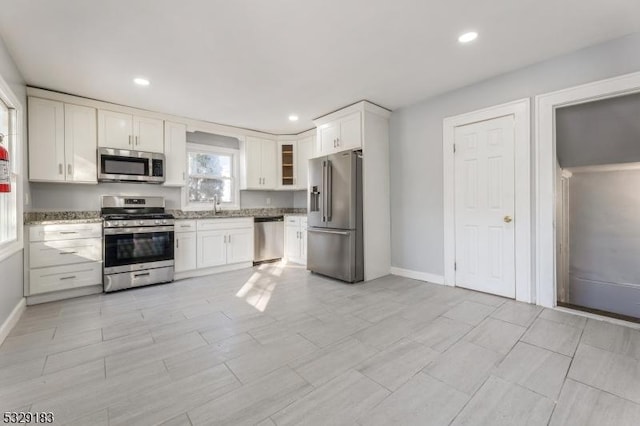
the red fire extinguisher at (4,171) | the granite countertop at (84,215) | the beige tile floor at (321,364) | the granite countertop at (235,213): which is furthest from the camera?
the granite countertop at (235,213)

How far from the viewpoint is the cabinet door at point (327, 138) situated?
4215mm

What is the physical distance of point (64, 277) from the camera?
3.22m

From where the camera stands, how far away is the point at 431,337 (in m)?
2.22

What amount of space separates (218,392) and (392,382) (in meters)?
1.02

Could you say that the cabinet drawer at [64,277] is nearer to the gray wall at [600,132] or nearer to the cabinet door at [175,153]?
the cabinet door at [175,153]

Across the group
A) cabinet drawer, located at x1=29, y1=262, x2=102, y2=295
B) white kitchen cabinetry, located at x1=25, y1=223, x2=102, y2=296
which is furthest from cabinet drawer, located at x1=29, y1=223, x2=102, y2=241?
cabinet drawer, located at x1=29, y1=262, x2=102, y2=295

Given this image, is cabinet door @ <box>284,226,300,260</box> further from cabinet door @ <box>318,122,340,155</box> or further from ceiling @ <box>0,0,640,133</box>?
ceiling @ <box>0,0,640,133</box>

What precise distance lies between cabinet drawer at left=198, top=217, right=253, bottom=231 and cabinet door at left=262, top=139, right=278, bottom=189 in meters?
0.86

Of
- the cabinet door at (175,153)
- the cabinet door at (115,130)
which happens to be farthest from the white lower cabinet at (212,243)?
the cabinet door at (115,130)

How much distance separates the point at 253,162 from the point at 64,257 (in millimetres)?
3003

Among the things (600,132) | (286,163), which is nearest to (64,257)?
(286,163)

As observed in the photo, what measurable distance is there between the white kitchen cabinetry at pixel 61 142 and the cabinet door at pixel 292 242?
3014 mm

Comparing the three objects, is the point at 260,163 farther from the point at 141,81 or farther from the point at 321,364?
the point at 321,364

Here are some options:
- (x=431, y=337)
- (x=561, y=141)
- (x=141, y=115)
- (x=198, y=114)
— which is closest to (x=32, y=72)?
(x=141, y=115)
